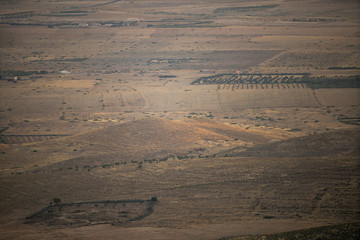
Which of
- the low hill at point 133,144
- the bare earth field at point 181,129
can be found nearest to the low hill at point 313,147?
the bare earth field at point 181,129

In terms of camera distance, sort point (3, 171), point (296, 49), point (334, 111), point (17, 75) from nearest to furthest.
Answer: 1. point (3, 171)
2. point (334, 111)
3. point (17, 75)
4. point (296, 49)

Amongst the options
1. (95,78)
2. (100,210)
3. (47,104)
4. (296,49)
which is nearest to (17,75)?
(95,78)

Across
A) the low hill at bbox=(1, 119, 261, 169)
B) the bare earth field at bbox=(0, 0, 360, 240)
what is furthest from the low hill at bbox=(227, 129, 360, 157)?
the low hill at bbox=(1, 119, 261, 169)

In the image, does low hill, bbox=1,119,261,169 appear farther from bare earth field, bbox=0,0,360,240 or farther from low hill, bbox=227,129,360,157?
low hill, bbox=227,129,360,157

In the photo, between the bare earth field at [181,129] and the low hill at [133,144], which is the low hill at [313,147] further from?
the low hill at [133,144]

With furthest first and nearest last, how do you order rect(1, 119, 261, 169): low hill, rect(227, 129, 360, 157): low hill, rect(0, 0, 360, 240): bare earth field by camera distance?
rect(1, 119, 261, 169): low hill → rect(227, 129, 360, 157): low hill → rect(0, 0, 360, 240): bare earth field

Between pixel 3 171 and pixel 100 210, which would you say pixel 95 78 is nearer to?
pixel 3 171

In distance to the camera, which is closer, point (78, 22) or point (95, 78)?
point (95, 78)

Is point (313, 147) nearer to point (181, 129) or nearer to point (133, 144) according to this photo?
point (181, 129)
